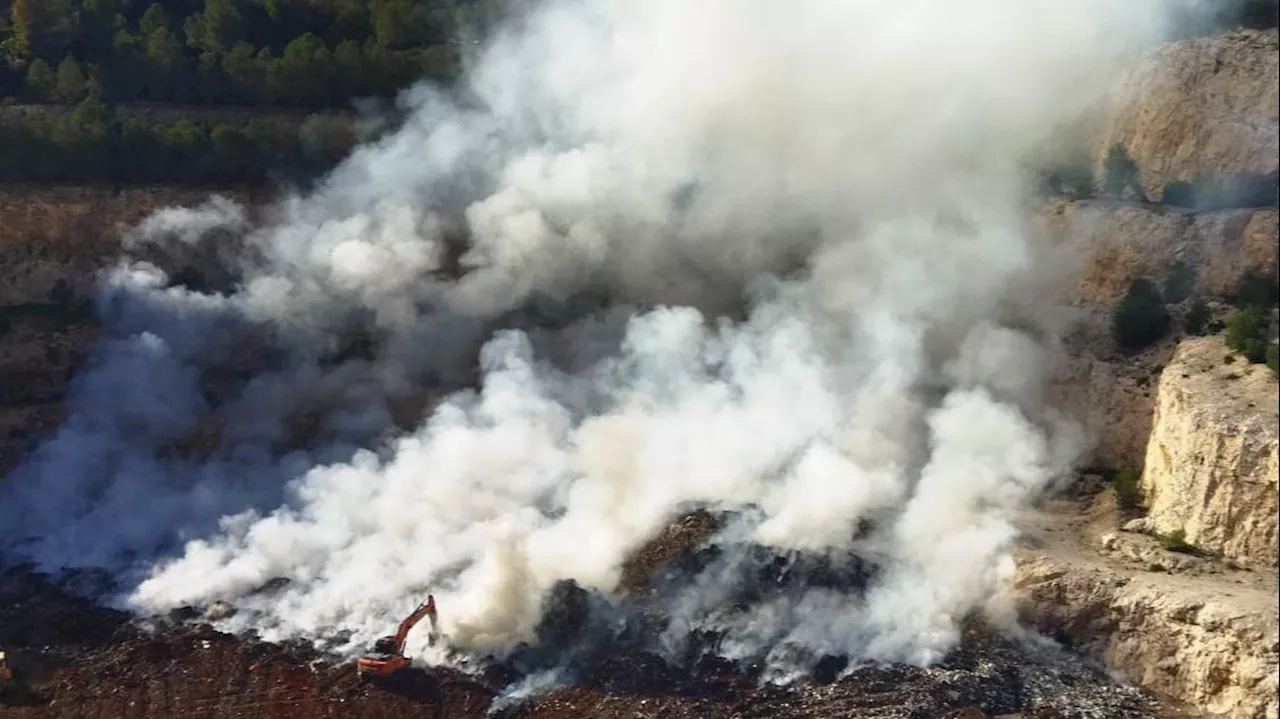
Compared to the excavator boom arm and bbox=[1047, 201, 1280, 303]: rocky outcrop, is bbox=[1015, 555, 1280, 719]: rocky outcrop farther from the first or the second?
the excavator boom arm

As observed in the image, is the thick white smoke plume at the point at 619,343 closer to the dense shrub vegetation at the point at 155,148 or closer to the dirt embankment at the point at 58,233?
the dirt embankment at the point at 58,233

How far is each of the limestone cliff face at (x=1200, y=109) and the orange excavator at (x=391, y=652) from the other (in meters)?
19.1

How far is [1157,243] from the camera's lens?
26.1 meters

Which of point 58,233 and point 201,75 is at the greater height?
point 201,75

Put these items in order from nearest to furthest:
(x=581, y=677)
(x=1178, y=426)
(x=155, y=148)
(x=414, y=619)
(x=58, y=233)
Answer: (x=581, y=677) < (x=1178, y=426) < (x=414, y=619) < (x=58, y=233) < (x=155, y=148)

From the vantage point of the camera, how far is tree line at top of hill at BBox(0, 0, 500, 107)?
3581cm

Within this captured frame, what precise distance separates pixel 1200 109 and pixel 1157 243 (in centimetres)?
310

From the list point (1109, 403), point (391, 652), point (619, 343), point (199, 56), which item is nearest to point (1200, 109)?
point (1109, 403)

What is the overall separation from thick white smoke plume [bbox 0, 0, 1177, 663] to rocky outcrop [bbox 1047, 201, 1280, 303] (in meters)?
1.12

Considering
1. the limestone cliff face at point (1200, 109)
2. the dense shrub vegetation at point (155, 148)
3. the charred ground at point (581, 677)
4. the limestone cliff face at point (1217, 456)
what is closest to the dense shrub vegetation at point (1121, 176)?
the limestone cliff face at point (1200, 109)

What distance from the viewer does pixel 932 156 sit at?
29.8m

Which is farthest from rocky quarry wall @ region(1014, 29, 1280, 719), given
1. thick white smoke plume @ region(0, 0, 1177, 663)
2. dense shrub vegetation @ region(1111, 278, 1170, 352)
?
thick white smoke plume @ region(0, 0, 1177, 663)

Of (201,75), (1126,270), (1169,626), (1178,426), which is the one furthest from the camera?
(201,75)

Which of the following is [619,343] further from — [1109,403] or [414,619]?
[1109,403]
